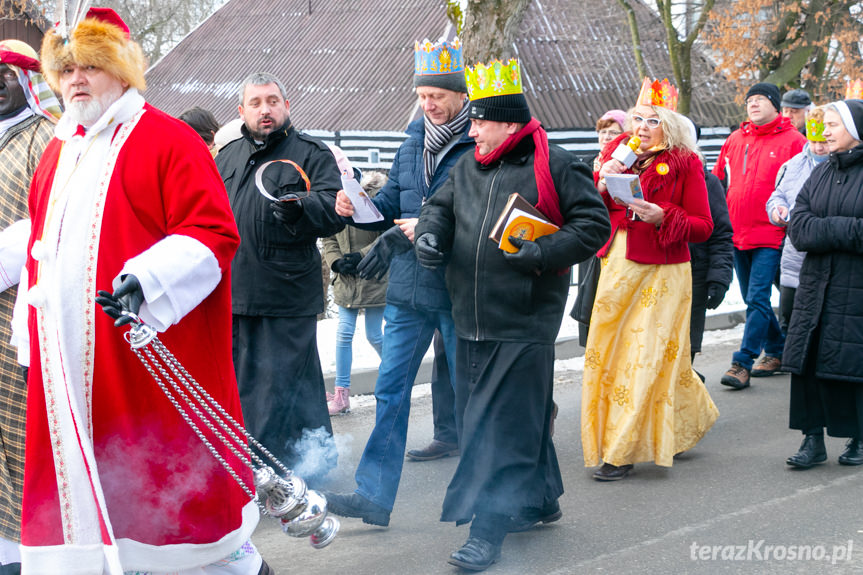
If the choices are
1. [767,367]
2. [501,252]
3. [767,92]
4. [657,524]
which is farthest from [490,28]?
[657,524]

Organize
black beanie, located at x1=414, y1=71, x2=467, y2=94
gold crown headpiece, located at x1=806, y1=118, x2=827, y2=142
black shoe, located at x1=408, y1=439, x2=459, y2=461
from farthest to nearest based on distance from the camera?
gold crown headpiece, located at x1=806, y1=118, x2=827, y2=142
black shoe, located at x1=408, y1=439, x2=459, y2=461
black beanie, located at x1=414, y1=71, x2=467, y2=94

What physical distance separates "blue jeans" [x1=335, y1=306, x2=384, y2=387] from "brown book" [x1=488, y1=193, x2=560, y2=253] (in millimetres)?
3084

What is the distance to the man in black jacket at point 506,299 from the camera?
4.62 meters

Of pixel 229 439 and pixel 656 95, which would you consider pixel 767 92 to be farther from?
pixel 229 439

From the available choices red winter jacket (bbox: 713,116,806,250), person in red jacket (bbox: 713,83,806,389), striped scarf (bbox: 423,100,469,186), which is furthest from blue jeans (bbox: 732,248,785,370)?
striped scarf (bbox: 423,100,469,186)

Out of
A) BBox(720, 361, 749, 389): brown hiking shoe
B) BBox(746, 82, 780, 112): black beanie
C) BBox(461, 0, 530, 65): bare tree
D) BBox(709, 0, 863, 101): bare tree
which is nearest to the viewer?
BBox(720, 361, 749, 389): brown hiking shoe

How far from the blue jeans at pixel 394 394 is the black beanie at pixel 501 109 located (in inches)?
44.4

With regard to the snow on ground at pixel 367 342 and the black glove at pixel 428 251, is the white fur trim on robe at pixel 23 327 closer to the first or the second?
the black glove at pixel 428 251

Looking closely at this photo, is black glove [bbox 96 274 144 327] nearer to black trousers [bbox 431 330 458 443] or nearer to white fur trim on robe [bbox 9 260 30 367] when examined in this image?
white fur trim on robe [bbox 9 260 30 367]

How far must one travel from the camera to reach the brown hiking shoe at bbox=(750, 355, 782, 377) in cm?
864

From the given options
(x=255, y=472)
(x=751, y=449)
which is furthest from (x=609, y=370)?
(x=255, y=472)

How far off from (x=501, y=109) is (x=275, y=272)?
1501 millimetres

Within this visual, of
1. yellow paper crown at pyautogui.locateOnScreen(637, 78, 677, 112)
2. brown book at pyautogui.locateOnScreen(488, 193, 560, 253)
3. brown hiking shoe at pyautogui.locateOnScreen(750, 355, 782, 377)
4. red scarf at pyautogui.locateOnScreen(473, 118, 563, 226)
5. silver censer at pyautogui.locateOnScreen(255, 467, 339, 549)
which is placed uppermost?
yellow paper crown at pyautogui.locateOnScreen(637, 78, 677, 112)

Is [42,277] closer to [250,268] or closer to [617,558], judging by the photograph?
[250,268]
